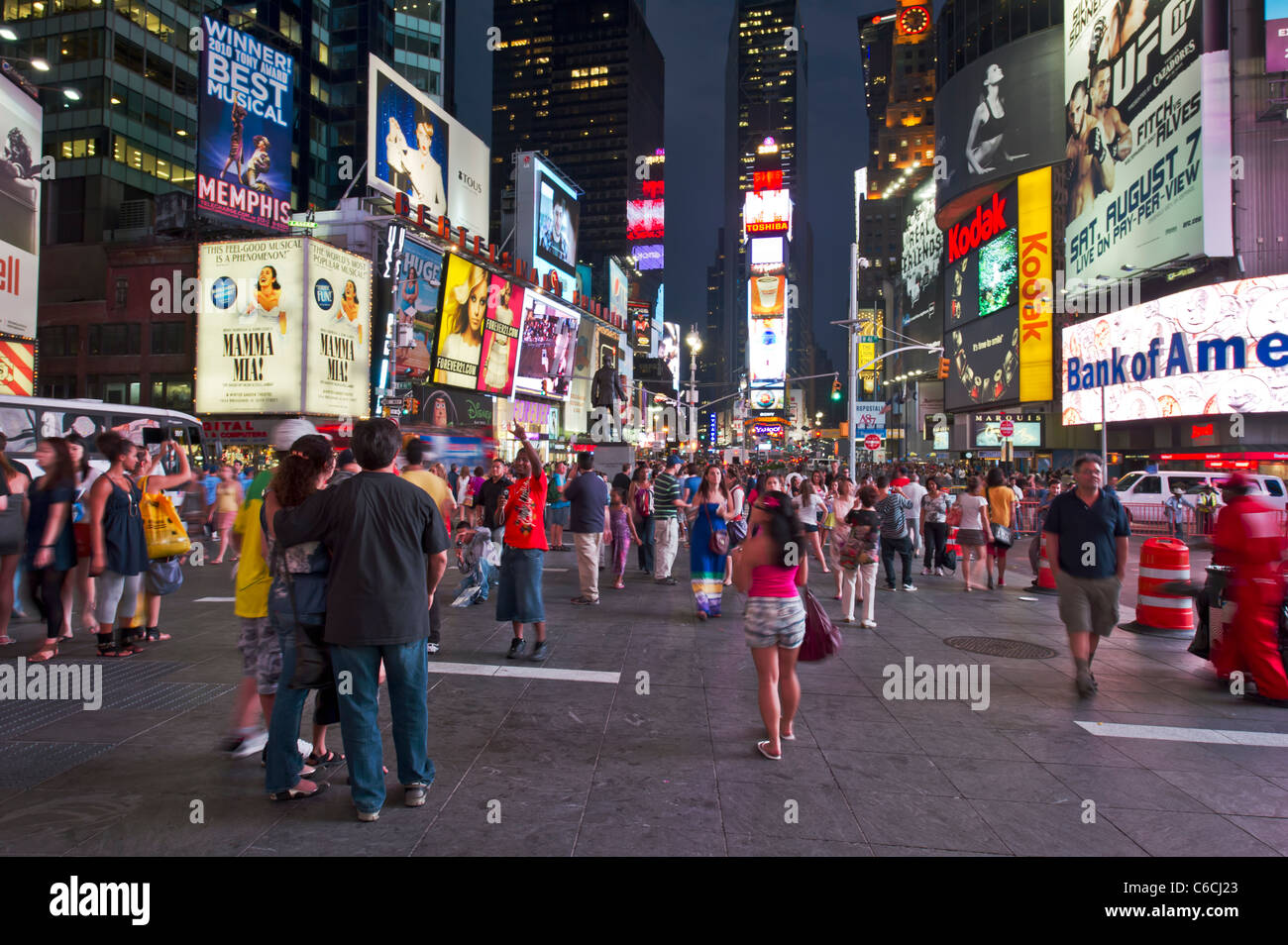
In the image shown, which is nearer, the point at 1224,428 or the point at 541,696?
the point at 541,696

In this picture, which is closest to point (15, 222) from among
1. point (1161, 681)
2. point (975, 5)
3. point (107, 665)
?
point (107, 665)

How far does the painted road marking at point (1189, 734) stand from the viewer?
5227 mm

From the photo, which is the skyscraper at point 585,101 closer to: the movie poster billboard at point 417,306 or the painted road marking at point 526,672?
the movie poster billboard at point 417,306

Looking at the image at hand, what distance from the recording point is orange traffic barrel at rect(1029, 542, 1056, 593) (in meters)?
11.5

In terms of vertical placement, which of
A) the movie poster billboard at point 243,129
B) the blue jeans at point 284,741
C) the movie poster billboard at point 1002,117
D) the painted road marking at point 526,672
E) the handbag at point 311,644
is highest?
the movie poster billboard at point 1002,117

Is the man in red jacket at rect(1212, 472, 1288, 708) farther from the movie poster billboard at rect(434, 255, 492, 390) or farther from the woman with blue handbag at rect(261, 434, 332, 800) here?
the movie poster billboard at rect(434, 255, 492, 390)

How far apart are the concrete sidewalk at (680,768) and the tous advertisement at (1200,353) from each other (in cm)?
2186

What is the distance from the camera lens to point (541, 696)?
5949mm

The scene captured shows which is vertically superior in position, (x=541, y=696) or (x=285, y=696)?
(x=285, y=696)

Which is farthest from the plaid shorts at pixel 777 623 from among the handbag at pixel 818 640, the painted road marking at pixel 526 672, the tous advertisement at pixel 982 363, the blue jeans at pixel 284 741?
the tous advertisement at pixel 982 363

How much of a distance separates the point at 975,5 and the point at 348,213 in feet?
150

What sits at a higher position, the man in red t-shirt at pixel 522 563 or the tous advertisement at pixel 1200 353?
the tous advertisement at pixel 1200 353

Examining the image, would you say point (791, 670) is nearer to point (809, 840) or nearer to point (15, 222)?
point (809, 840)

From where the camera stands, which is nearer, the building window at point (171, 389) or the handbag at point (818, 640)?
the handbag at point (818, 640)
